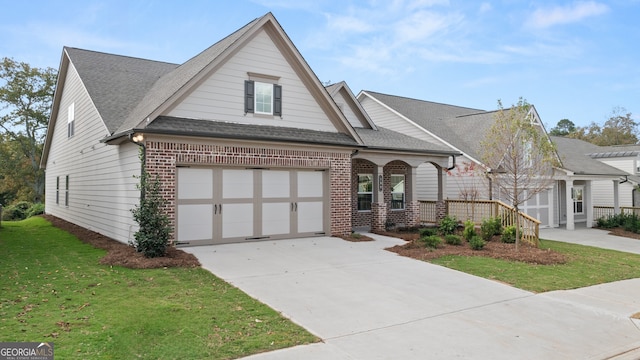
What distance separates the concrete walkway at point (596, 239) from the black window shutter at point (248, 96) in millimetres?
12980

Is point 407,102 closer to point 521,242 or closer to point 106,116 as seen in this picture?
point 521,242

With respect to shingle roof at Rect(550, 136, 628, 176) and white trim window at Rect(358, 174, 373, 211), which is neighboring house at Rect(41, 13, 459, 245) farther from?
shingle roof at Rect(550, 136, 628, 176)

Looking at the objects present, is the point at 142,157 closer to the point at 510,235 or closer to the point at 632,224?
the point at 510,235

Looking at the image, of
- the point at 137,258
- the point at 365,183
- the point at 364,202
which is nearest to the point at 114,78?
the point at 137,258

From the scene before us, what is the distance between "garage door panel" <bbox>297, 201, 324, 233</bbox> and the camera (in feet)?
44.4

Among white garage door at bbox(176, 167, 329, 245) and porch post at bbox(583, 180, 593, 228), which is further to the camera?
porch post at bbox(583, 180, 593, 228)

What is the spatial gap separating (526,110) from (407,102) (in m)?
13.6

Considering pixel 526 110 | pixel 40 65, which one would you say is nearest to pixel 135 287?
pixel 526 110

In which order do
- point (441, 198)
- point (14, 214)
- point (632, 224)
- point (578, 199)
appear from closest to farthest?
point (441, 198), point (632, 224), point (578, 199), point (14, 214)

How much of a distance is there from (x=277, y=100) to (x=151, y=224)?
5.68 metres

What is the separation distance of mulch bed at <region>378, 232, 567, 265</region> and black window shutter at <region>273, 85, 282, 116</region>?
544 centimetres

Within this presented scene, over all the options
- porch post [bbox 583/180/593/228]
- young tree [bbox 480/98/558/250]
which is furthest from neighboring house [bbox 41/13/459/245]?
Result: porch post [bbox 583/180/593/228]

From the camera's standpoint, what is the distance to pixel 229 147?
1181 cm

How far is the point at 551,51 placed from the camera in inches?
936
